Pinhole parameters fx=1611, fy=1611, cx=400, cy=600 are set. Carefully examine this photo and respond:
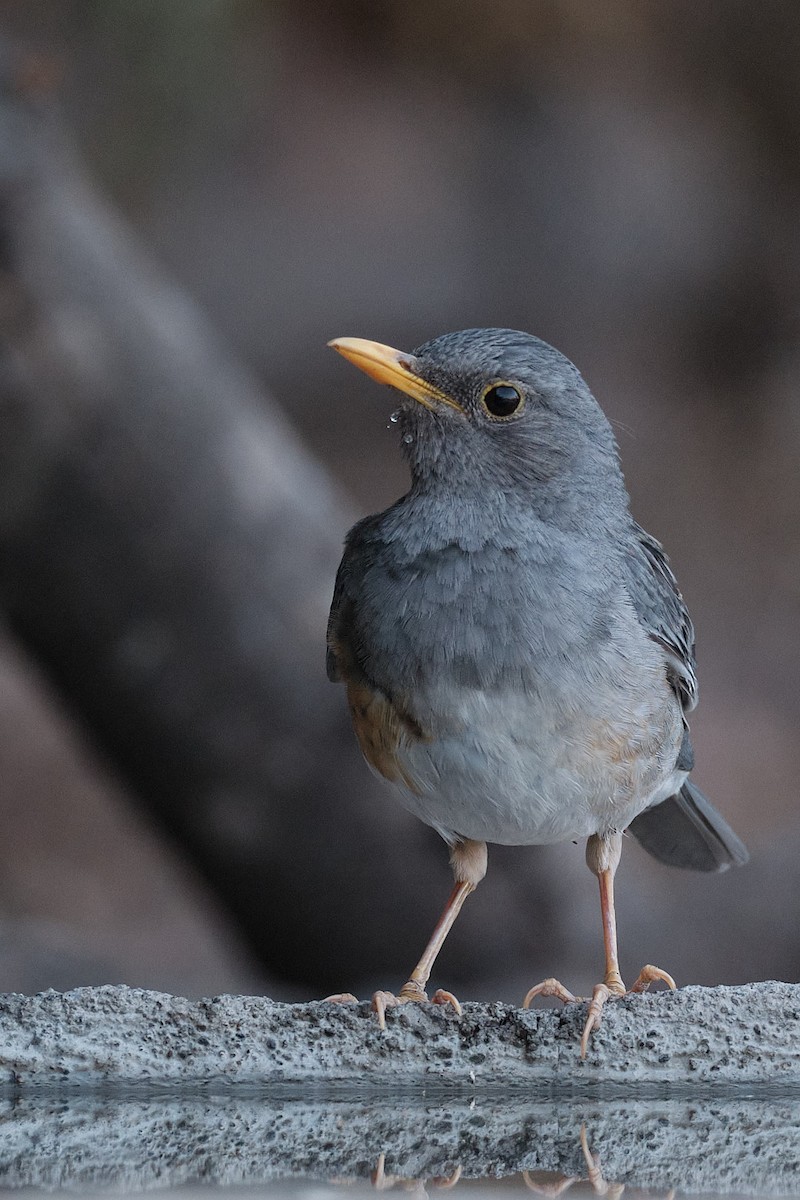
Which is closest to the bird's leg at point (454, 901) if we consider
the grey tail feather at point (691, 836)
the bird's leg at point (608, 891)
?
the bird's leg at point (608, 891)

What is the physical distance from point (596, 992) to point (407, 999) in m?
0.39

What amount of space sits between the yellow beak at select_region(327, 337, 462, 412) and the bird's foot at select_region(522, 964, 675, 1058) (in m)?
1.19

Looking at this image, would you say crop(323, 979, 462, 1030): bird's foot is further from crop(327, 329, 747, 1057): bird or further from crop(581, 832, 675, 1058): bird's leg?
crop(581, 832, 675, 1058): bird's leg

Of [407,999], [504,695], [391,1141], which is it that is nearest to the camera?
[391,1141]

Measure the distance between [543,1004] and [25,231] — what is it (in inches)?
134

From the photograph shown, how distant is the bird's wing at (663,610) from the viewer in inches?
135

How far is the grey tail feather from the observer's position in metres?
4.04

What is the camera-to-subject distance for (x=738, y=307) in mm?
10461

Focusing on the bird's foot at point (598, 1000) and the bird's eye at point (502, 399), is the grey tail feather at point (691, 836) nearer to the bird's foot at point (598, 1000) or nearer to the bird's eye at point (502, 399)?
the bird's foot at point (598, 1000)

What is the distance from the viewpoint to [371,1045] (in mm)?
3051

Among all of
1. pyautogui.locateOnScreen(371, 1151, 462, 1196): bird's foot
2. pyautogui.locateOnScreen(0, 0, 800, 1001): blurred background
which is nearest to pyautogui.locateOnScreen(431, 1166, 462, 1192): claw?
pyautogui.locateOnScreen(371, 1151, 462, 1196): bird's foot

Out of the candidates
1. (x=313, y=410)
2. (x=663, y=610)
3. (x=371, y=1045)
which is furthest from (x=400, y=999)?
(x=313, y=410)

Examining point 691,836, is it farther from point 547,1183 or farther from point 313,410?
point 313,410

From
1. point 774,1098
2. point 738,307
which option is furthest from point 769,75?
point 774,1098
